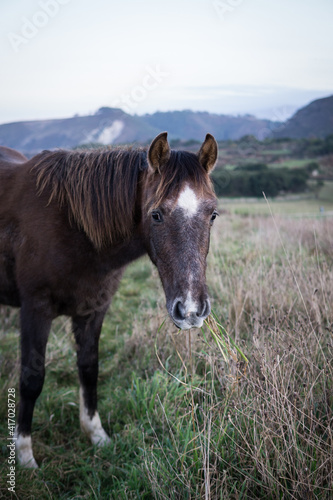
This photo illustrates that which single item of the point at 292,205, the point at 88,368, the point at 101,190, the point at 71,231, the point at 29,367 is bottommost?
the point at 292,205

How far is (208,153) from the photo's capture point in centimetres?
254

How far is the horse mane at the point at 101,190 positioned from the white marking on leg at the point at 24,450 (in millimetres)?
1853

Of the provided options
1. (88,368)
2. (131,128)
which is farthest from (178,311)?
(131,128)

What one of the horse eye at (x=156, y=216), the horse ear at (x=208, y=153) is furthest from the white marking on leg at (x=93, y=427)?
the horse ear at (x=208, y=153)

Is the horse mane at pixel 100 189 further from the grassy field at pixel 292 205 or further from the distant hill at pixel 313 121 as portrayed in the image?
the distant hill at pixel 313 121

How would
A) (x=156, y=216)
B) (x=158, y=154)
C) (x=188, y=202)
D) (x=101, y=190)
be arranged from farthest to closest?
(x=101, y=190), (x=158, y=154), (x=156, y=216), (x=188, y=202)

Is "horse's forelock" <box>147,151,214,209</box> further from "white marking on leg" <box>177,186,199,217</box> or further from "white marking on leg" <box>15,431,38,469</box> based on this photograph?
"white marking on leg" <box>15,431,38,469</box>

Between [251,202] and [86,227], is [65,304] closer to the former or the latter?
[86,227]

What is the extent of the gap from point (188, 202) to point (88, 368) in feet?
7.03

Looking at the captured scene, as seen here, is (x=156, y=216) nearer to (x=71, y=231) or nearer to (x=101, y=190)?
(x=101, y=190)

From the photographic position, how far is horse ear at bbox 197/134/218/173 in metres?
2.46

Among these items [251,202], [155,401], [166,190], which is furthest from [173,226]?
[251,202]

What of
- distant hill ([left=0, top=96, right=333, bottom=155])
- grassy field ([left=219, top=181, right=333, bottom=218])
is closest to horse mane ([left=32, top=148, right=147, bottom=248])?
grassy field ([left=219, top=181, right=333, bottom=218])

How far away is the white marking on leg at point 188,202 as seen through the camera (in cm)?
219
